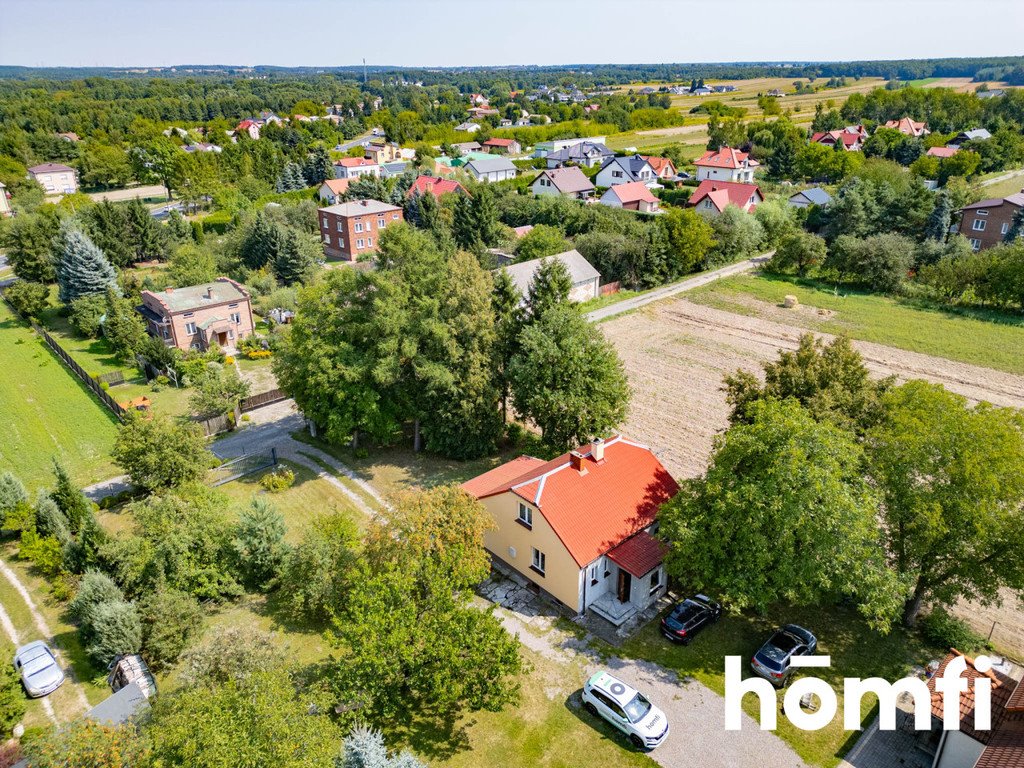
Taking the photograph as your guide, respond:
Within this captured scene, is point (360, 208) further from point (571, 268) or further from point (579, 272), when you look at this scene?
point (579, 272)

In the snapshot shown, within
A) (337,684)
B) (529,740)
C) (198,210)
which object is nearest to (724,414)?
(529,740)

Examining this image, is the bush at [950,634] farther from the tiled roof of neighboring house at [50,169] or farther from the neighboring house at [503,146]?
the tiled roof of neighboring house at [50,169]

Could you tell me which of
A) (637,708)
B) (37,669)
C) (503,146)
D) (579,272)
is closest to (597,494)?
(637,708)

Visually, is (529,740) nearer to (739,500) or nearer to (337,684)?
(337,684)

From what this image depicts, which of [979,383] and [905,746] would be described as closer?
[905,746]

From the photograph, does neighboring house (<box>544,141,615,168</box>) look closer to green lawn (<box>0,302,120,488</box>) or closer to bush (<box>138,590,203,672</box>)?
green lawn (<box>0,302,120,488</box>)

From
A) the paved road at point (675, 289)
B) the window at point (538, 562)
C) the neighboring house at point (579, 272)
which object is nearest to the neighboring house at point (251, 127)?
the neighboring house at point (579, 272)
